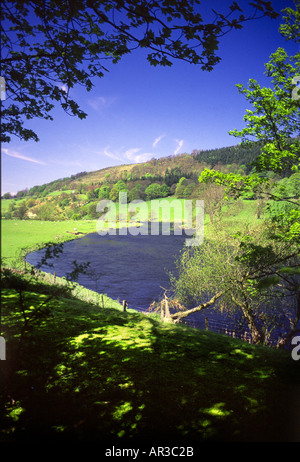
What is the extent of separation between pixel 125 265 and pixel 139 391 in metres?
36.2

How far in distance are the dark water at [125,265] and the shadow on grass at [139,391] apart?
13423 millimetres

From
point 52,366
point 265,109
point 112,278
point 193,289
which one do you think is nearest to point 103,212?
point 112,278

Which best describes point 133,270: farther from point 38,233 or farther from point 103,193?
point 103,193

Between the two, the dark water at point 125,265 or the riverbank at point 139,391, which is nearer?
the riverbank at point 139,391

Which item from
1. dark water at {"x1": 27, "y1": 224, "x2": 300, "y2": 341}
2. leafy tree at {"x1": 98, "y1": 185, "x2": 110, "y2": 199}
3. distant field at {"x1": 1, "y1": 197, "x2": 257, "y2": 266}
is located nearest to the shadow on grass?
distant field at {"x1": 1, "y1": 197, "x2": 257, "y2": 266}

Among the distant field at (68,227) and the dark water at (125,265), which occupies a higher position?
the distant field at (68,227)

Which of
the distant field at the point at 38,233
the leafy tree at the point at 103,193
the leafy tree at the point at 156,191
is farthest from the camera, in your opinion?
the leafy tree at the point at 156,191

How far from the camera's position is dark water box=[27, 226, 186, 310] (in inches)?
1130

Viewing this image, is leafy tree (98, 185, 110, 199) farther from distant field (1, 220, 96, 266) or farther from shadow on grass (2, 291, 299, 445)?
shadow on grass (2, 291, 299, 445)

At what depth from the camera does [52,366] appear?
4.23 m

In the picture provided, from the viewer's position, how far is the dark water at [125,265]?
94.2 ft

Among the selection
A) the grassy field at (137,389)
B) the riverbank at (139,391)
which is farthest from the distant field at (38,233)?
the riverbank at (139,391)

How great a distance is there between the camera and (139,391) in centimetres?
375

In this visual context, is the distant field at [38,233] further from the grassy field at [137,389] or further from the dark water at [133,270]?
the grassy field at [137,389]
